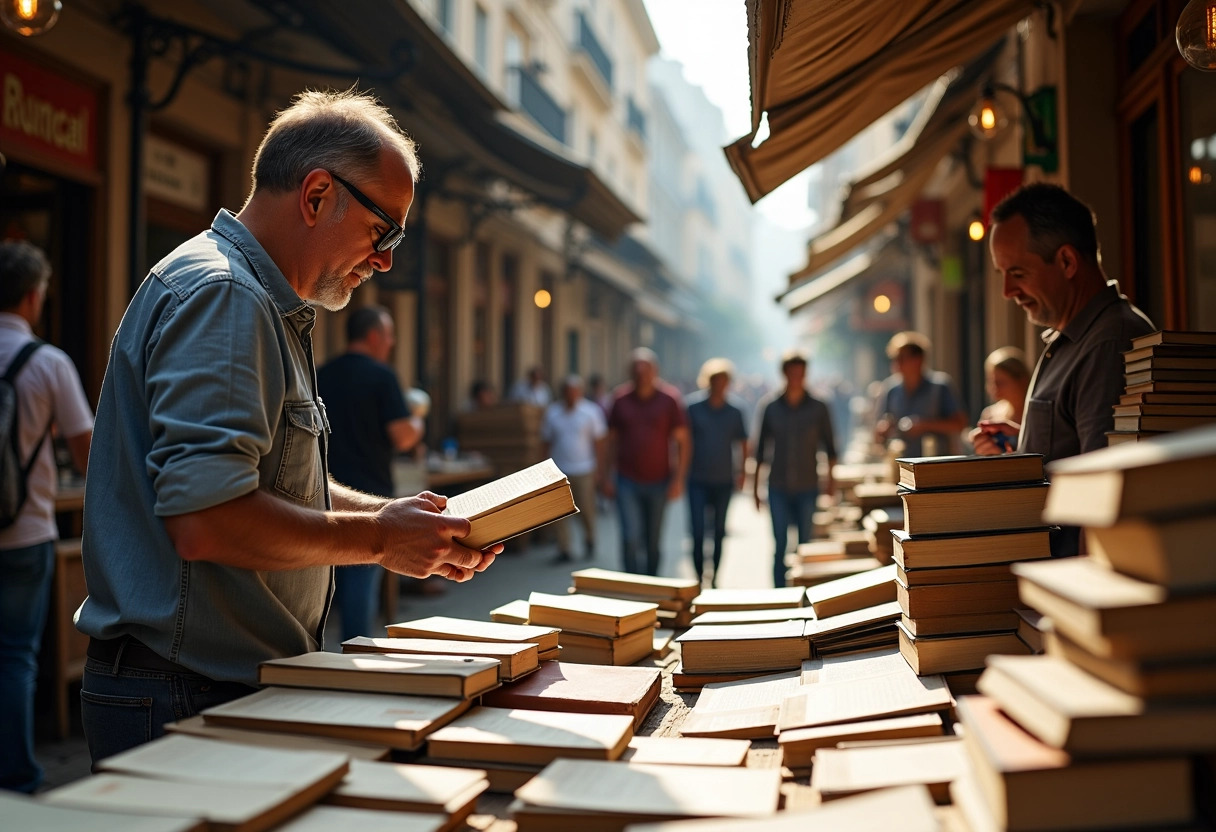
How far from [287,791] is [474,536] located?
2.77 feet

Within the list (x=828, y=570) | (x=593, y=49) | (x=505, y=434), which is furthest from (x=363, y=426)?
(x=593, y=49)

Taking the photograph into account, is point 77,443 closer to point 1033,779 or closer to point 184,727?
point 184,727

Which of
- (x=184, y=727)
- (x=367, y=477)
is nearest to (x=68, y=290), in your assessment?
(x=367, y=477)

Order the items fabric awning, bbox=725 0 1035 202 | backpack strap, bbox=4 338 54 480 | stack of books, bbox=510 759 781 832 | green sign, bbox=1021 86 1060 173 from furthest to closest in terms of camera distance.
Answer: green sign, bbox=1021 86 1060 173
backpack strap, bbox=4 338 54 480
fabric awning, bbox=725 0 1035 202
stack of books, bbox=510 759 781 832

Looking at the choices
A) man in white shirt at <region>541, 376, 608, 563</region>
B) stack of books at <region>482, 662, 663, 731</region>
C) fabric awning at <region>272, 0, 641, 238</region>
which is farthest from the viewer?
man in white shirt at <region>541, 376, 608, 563</region>

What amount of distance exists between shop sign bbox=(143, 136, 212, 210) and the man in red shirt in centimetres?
383

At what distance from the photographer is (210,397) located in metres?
1.64

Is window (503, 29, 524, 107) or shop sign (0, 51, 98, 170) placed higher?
window (503, 29, 524, 107)

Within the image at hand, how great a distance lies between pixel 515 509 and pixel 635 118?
29.9 m

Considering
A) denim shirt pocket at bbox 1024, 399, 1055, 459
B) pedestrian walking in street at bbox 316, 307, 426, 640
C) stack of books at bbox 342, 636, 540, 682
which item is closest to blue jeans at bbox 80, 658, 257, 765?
stack of books at bbox 342, 636, 540, 682

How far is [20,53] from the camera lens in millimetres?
5973

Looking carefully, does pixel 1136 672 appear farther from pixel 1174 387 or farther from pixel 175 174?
pixel 175 174

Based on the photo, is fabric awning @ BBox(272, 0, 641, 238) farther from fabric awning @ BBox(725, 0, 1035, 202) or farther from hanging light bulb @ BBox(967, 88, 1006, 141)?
fabric awning @ BBox(725, 0, 1035, 202)

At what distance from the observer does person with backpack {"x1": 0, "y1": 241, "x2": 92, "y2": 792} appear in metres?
4.04
